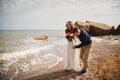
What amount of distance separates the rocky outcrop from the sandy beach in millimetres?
150

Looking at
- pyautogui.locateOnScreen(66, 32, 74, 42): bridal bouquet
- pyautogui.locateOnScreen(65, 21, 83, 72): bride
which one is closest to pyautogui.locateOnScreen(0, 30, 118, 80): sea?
pyautogui.locateOnScreen(65, 21, 83, 72): bride

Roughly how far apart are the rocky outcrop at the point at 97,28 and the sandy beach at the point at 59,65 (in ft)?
0.49

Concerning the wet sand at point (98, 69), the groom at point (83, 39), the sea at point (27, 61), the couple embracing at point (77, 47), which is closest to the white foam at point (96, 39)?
the sea at point (27, 61)

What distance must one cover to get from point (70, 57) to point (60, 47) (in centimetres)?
149

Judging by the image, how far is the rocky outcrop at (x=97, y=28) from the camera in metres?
3.81

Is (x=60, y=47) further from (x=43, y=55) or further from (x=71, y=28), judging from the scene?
(x=71, y=28)

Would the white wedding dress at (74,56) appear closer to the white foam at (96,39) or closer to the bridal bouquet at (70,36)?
the bridal bouquet at (70,36)

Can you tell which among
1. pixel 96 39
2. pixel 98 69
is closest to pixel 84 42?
pixel 98 69

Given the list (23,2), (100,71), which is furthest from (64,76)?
(23,2)

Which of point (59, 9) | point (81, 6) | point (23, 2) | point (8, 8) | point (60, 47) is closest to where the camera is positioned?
point (81, 6)

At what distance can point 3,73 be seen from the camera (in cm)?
334

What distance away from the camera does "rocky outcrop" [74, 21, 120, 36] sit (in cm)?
381

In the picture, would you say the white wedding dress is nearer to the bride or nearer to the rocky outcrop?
the bride

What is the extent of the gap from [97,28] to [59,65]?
56.1 inches
